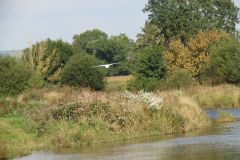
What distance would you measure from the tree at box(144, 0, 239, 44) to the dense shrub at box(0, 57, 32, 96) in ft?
128

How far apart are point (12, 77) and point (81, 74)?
10.7 m

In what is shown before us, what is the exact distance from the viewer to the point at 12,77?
63.2m

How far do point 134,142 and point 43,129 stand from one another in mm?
4657

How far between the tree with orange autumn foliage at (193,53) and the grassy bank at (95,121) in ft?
163

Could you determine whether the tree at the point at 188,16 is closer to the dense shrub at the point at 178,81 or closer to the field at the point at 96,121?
the dense shrub at the point at 178,81

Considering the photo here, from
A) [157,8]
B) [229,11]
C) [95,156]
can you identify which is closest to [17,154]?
[95,156]

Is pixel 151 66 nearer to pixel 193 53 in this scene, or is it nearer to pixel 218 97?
pixel 193 53

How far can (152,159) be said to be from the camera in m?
23.9

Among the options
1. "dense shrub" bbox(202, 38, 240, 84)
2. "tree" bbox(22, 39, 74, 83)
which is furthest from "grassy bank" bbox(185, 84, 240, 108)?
"tree" bbox(22, 39, 74, 83)

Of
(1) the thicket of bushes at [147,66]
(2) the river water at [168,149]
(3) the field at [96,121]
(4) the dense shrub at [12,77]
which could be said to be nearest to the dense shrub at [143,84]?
(1) the thicket of bushes at [147,66]

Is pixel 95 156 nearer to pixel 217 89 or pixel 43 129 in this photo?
pixel 43 129

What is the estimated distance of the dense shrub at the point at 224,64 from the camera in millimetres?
72875

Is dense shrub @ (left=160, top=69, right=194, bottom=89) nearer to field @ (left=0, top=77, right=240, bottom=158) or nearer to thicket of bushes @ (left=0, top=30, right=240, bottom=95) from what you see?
thicket of bushes @ (left=0, top=30, right=240, bottom=95)

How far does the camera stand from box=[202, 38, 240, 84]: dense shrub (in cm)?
7288
